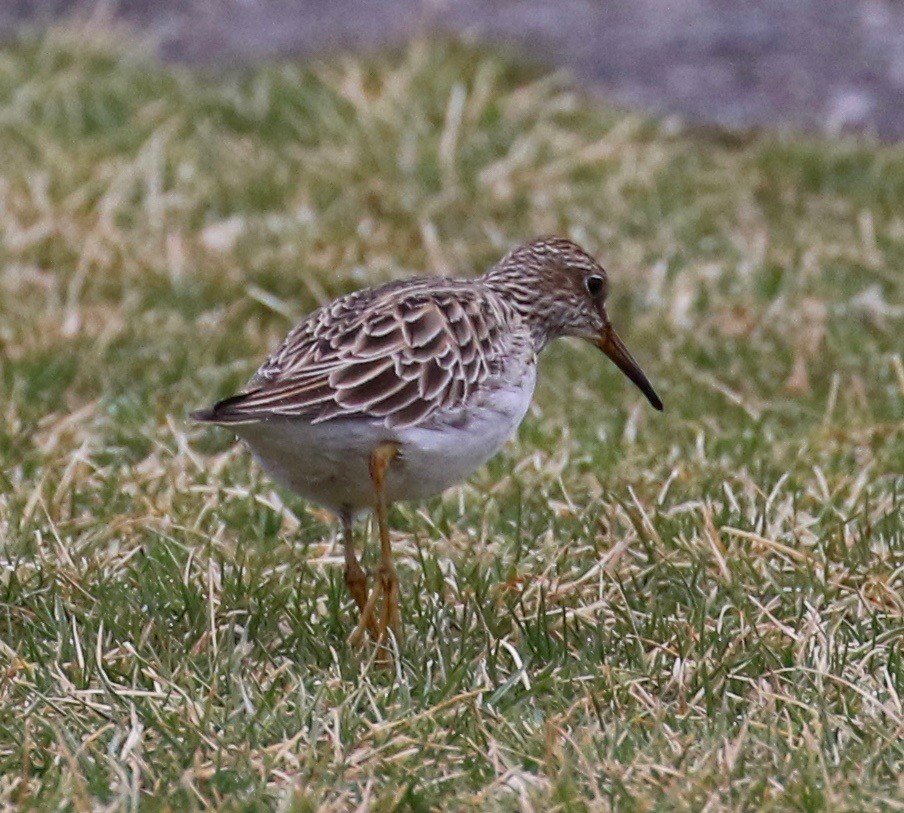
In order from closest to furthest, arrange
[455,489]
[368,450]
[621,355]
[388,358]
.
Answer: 1. [368,450]
2. [388,358]
3. [621,355]
4. [455,489]

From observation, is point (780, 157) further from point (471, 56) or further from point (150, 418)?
point (150, 418)

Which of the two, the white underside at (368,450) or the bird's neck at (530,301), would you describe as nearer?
the white underside at (368,450)

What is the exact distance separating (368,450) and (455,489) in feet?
4.52

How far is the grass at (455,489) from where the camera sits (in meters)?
4.21

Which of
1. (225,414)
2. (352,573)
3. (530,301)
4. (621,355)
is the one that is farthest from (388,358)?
(621,355)

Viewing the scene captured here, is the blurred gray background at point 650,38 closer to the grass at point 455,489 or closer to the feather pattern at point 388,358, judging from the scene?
the grass at point 455,489

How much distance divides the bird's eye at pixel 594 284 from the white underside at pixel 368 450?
2.57ft

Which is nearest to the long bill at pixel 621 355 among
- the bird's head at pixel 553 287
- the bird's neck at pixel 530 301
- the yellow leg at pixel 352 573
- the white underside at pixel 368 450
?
the bird's head at pixel 553 287

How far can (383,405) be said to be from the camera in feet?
15.8

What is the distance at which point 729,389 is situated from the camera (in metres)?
7.35

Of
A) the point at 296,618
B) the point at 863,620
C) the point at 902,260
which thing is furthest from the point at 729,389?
the point at 296,618

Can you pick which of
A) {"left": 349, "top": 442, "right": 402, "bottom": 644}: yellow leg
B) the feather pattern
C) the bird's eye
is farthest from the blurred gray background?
{"left": 349, "top": 442, "right": 402, "bottom": 644}: yellow leg

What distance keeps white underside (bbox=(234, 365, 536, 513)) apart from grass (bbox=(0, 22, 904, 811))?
34 centimetres

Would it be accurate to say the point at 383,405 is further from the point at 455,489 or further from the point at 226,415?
the point at 455,489
